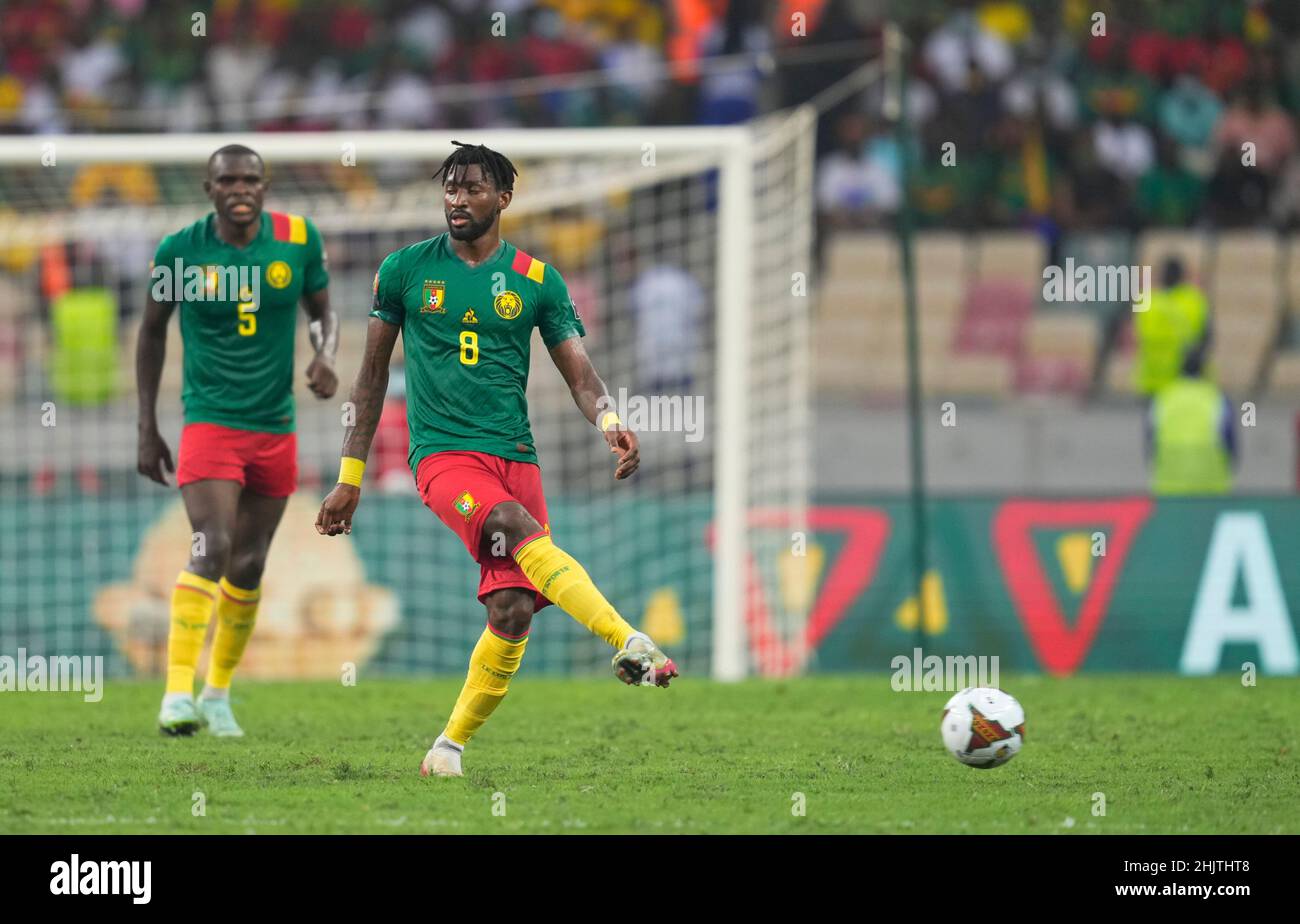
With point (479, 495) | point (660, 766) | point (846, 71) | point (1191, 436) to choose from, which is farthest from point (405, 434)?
point (846, 71)

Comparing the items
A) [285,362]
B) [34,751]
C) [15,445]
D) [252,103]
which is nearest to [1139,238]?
[252,103]

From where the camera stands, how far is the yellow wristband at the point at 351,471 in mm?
7492

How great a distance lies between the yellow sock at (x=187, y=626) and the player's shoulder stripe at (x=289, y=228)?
5.11 feet

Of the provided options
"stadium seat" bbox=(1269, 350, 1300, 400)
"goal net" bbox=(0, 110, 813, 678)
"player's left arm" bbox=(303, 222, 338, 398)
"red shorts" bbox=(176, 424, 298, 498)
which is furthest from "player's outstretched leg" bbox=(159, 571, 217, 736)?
"stadium seat" bbox=(1269, 350, 1300, 400)

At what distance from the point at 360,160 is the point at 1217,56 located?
39.9 ft

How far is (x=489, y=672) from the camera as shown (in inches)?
296

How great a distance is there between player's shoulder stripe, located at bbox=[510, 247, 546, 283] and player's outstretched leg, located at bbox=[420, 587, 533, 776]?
116 centimetres

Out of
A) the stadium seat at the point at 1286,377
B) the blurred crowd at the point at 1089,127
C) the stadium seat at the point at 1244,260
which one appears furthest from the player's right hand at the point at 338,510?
the stadium seat at the point at 1244,260

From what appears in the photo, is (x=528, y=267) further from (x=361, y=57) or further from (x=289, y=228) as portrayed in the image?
(x=361, y=57)

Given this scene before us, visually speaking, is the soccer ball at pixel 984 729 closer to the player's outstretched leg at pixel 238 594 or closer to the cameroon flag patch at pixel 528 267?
the cameroon flag patch at pixel 528 267

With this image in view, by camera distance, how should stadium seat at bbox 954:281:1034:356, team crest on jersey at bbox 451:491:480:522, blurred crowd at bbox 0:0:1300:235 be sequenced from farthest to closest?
1. blurred crowd at bbox 0:0:1300:235
2. stadium seat at bbox 954:281:1034:356
3. team crest on jersey at bbox 451:491:480:522

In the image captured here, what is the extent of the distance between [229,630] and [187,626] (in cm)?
27

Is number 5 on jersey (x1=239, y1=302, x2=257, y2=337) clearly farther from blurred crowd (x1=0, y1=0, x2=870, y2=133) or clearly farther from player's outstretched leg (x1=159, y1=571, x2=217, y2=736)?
blurred crowd (x1=0, y1=0, x2=870, y2=133)

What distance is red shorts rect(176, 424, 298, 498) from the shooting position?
29.3ft
